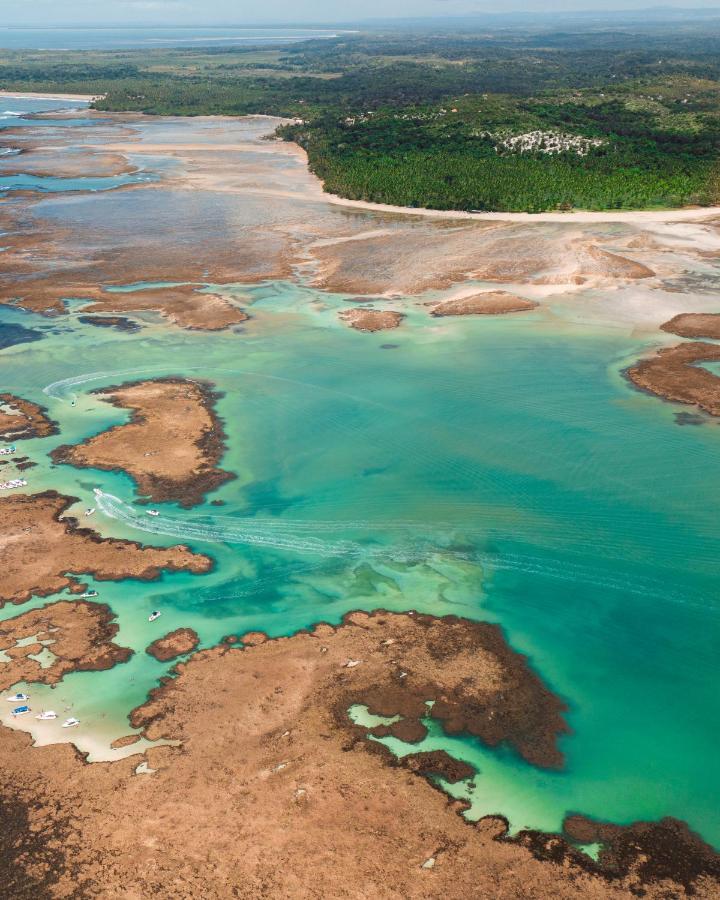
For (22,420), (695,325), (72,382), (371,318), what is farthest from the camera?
(371,318)

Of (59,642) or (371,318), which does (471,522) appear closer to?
(59,642)

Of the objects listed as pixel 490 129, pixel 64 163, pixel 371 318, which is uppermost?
pixel 490 129

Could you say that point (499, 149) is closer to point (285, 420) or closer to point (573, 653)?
point (285, 420)

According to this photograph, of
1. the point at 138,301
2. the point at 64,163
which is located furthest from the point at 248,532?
the point at 64,163

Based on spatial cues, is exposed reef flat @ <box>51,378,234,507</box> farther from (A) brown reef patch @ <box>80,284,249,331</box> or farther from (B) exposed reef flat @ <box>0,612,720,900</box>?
(B) exposed reef flat @ <box>0,612,720,900</box>

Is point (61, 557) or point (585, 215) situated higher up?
point (585, 215)

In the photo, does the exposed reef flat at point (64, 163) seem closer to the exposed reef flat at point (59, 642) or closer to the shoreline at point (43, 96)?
the shoreline at point (43, 96)

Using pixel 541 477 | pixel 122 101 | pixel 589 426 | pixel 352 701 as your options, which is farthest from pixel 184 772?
pixel 122 101

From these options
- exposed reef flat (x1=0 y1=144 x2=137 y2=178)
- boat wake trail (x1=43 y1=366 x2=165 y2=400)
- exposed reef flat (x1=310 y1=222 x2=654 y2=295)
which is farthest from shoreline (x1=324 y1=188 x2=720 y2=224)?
boat wake trail (x1=43 y1=366 x2=165 y2=400)
